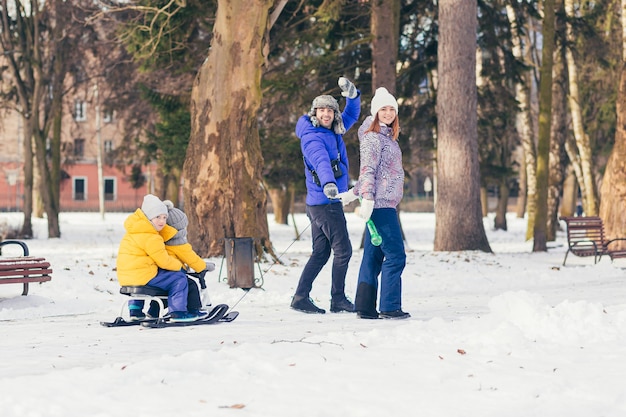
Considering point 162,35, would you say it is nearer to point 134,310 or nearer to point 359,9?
point 359,9

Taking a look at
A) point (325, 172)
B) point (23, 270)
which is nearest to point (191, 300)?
point (325, 172)

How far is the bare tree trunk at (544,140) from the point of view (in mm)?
21375

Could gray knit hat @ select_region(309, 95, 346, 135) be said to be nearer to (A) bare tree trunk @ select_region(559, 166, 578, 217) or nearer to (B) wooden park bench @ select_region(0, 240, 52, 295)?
(B) wooden park bench @ select_region(0, 240, 52, 295)

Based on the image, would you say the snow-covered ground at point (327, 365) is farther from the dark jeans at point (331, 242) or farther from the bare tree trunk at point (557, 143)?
the bare tree trunk at point (557, 143)

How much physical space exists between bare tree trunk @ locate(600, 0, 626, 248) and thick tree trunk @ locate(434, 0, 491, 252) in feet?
8.97

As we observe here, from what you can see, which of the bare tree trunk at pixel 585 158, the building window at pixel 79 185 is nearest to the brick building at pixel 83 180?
the building window at pixel 79 185

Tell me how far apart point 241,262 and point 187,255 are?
371 cm

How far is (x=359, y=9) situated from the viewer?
73.7 feet

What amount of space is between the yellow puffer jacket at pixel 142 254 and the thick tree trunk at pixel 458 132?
38.2 feet

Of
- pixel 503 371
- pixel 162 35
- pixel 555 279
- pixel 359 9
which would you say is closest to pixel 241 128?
pixel 162 35

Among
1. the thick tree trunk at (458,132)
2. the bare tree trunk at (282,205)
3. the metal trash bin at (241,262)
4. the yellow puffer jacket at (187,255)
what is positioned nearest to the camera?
the yellow puffer jacket at (187,255)

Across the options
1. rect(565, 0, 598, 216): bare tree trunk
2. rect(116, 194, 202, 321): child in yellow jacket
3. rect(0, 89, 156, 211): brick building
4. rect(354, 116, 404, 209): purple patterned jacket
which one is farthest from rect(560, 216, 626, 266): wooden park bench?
rect(0, 89, 156, 211): brick building

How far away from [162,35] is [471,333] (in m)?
13.4

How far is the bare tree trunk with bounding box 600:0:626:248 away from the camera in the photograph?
794 inches
